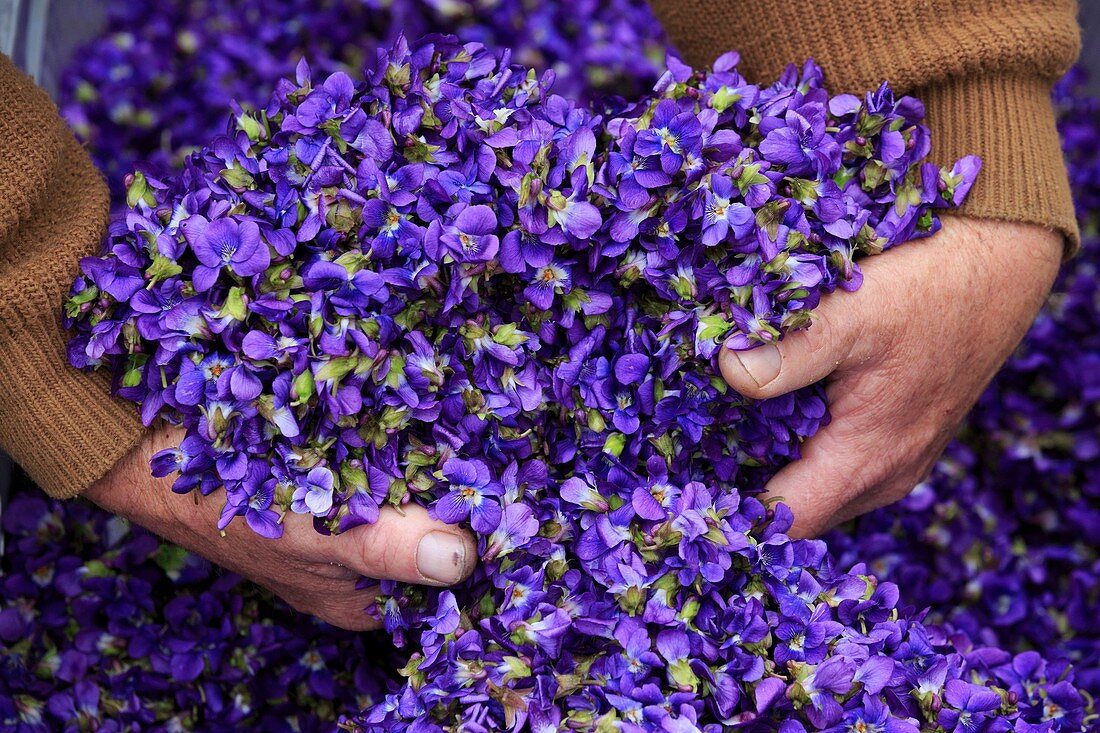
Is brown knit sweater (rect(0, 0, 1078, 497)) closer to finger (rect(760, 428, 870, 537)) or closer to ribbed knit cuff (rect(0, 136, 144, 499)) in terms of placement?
ribbed knit cuff (rect(0, 136, 144, 499))

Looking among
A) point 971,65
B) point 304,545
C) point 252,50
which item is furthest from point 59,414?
point 252,50

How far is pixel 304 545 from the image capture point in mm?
1100

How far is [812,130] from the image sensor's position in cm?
110

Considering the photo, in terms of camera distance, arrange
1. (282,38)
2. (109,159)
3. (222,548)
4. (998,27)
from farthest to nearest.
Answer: (282,38)
(109,159)
(998,27)
(222,548)

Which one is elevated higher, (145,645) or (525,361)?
(525,361)

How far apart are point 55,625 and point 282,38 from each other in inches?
55.0

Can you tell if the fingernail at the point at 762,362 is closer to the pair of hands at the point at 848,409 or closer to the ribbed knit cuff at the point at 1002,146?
the pair of hands at the point at 848,409

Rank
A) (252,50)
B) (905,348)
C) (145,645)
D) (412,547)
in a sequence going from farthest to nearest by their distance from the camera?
1. (252,50)
2. (145,645)
3. (905,348)
4. (412,547)

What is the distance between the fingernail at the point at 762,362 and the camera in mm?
1039

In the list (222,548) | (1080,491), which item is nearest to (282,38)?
(222,548)

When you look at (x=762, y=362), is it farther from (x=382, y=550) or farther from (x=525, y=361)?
(x=382, y=550)

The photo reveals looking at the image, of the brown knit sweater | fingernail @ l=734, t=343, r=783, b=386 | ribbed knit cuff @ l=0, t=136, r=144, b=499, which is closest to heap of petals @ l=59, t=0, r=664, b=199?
the brown knit sweater

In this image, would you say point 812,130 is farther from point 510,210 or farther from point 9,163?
point 9,163

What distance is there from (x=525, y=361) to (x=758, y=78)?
638 mm
